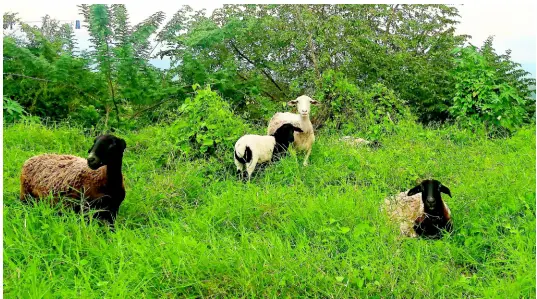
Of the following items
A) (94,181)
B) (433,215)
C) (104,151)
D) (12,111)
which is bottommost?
(433,215)

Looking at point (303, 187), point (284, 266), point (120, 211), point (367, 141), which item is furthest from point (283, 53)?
point (284, 266)

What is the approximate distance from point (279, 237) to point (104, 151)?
5.14 feet

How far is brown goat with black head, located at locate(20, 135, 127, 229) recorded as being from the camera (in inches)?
168

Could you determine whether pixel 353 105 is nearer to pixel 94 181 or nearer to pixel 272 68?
pixel 272 68

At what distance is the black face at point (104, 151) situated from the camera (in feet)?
13.7

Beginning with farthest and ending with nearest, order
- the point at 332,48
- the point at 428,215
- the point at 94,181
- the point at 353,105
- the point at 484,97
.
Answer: the point at 332,48
the point at 353,105
the point at 484,97
the point at 428,215
the point at 94,181

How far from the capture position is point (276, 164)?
6.18 m

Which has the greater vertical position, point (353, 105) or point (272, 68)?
point (272, 68)

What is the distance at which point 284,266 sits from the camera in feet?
11.6

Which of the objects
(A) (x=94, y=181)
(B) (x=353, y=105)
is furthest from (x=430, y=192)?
(B) (x=353, y=105)

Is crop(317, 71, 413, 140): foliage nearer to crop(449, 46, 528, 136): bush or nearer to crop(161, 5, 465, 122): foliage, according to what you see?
crop(161, 5, 465, 122): foliage

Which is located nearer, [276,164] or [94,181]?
[94,181]

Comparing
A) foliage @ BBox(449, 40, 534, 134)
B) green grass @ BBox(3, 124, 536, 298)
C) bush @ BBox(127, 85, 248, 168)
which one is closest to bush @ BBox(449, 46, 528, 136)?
foliage @ BBox(449, 40, 534, 134)

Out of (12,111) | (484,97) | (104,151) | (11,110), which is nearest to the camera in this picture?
(104,151)
